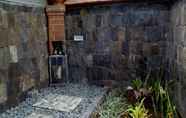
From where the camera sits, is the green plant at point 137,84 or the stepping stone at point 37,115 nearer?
the stepping stone at point 37,115

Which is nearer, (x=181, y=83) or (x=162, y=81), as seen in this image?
(x=181, y=83)

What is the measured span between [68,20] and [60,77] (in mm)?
1073

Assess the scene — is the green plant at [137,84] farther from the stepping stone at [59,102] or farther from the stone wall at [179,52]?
the stepping stone at [59,102]

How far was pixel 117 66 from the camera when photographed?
12.7ft

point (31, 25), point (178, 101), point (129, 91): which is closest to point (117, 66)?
point (129, 91)

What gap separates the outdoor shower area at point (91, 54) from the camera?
2.93m

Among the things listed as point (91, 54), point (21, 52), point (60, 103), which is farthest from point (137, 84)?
point (21, 52)

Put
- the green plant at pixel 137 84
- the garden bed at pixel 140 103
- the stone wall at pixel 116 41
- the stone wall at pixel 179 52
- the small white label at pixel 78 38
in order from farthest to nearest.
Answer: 1. the small white label at pixel 78 38
2. the stone wall at pixel 116 41
3. the green plant at pixel 137 84
4. the garden bed at pixel 140 103
5. the stone wall at pixel 179 52

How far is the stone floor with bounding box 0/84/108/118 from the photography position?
2658mm

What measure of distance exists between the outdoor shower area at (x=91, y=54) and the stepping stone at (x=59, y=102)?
13mm

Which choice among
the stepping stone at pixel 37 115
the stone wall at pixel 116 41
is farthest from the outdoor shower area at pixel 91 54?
the stepping stone at pixel 37 115

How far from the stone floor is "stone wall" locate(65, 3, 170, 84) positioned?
41 centimetres

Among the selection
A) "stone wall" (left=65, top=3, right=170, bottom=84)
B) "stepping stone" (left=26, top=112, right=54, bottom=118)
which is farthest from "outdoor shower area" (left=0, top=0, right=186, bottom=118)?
"stepping stone" (left=26, top=112, right=54, bottom=118)

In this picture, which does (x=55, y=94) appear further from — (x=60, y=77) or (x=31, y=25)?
(x=31, y=25)
